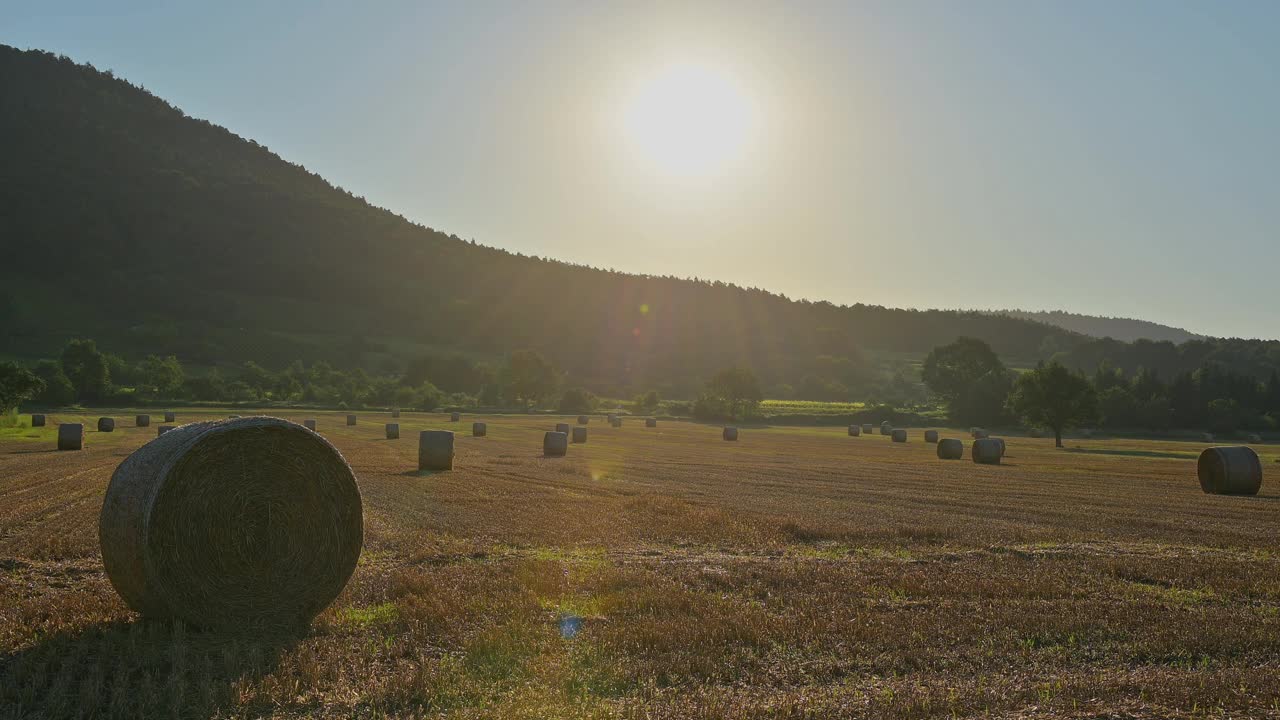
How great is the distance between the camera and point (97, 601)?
8.86 meters

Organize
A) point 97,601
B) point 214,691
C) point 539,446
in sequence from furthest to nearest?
point 539,446, point 97,601, point 214,691

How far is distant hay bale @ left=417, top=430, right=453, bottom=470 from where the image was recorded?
26.6m

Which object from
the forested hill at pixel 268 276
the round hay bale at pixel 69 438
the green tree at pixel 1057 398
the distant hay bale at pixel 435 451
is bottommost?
the round hay bale at pixel 69 438

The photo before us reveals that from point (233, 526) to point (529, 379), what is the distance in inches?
3804

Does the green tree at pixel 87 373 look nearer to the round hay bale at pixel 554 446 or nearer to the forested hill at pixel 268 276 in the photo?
the forested hill at pixel 268 276

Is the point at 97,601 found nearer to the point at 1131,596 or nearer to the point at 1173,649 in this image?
the point at 1173,649

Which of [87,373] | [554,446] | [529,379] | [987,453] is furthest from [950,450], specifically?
[87,373]

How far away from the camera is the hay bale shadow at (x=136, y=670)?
20.3ft

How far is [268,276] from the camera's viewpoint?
6407 inches

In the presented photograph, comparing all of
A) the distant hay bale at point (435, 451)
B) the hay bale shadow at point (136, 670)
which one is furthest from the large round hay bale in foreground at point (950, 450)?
the hay bale shadow at point (136, 670)

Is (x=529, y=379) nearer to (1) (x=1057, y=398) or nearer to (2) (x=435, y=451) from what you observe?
(1) (x=1057, y=398)

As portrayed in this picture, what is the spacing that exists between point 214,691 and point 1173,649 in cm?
838

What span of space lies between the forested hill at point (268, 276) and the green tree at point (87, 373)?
137 feet

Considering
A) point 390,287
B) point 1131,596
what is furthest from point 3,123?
point 1131,596
